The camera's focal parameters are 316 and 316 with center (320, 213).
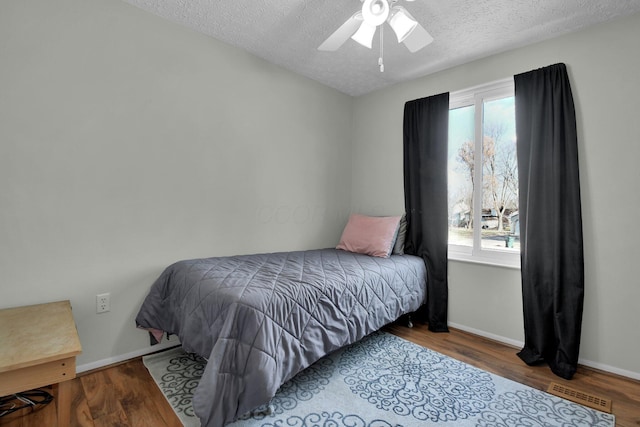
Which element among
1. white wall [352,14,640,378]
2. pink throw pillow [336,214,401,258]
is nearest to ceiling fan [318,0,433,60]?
white wall [352,14,640,378]

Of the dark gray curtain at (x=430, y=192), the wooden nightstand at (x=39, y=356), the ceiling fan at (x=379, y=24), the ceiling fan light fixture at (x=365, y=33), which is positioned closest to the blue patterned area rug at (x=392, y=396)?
the wooden nightstand at (x=39, y=356)

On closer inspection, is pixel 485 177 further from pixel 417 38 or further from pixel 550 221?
pixel 417 38

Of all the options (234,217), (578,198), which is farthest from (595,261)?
(234,217)

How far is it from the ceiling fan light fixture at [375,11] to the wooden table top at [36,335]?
2060 millimetres

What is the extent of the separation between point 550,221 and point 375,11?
1.85m

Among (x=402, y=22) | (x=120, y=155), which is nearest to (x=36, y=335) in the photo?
(x=120, y=155)

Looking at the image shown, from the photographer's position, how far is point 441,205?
9.34 feet

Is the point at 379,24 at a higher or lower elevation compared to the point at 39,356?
higher

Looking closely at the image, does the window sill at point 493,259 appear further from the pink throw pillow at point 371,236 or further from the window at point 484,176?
the pink throw pillow at point 371,236

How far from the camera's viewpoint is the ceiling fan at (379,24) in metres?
1.65

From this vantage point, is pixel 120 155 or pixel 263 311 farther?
pixel 120 155

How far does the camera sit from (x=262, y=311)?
5.06ft

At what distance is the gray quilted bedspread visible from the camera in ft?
4.70

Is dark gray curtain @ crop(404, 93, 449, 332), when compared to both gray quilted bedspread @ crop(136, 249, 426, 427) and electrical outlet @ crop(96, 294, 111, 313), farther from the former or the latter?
electrical outlet @ crop(96, 294, 111, 313)
